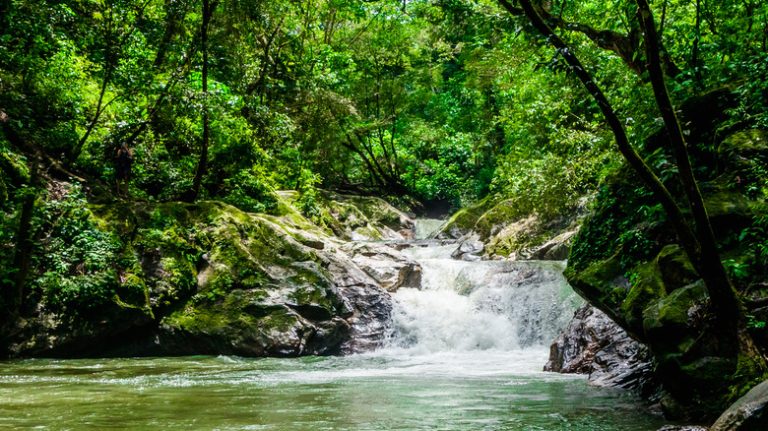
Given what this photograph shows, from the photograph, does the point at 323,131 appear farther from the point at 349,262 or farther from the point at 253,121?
the point at 349,262

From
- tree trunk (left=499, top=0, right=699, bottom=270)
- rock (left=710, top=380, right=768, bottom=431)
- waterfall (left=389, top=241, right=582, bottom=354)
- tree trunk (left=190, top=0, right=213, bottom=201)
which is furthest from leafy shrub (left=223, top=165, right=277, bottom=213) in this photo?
rock (left=710, top=380, right=768, bottom=431)

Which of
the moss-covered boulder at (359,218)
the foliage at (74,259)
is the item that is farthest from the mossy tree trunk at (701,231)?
the moss-covered boulder at (359,218)

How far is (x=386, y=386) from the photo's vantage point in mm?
7609

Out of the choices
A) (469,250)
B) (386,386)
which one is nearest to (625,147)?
(386,386)

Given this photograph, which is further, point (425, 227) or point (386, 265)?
point (425, 227)

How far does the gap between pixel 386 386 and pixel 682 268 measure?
150 inches

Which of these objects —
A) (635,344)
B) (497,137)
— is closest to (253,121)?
(635,344)

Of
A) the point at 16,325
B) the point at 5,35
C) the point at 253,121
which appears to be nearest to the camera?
the point at 5,35

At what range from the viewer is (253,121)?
14.5 metres

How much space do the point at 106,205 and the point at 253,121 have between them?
4132 mm

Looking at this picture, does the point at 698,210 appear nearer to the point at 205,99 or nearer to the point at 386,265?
the point at 205,99

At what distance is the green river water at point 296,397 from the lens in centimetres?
511

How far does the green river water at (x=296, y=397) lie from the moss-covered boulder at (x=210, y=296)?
0.72m

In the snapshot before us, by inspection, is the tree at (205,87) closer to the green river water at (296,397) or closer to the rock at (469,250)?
the green river water at (296,397)
